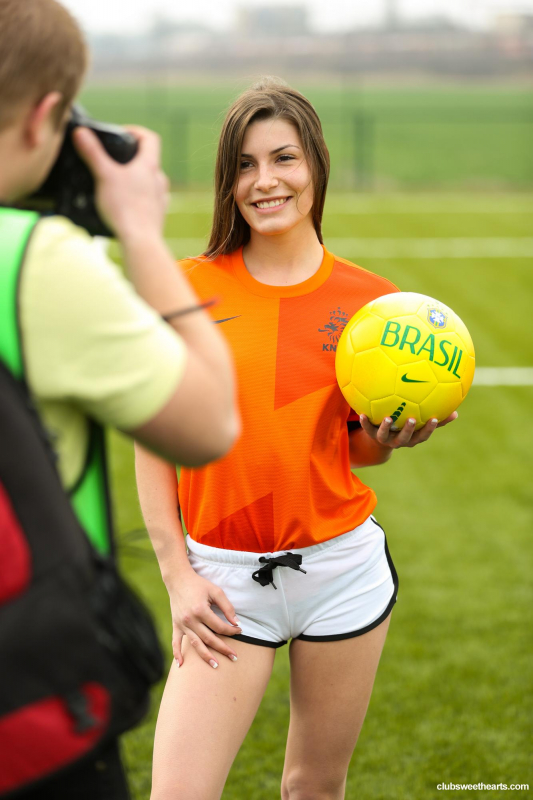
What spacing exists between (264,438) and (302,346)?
295 millimetres

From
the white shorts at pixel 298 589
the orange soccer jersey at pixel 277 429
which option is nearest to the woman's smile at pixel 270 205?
the orange soccer jersey at pixel 277 429

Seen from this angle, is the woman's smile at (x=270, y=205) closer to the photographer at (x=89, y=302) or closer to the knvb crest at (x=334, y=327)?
the knvb crest at (x=334, y=327)

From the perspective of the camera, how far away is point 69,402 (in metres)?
1.45

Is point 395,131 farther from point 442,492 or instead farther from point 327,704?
point 327,704

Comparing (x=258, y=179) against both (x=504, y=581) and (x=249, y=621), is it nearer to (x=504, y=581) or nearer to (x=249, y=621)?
(x=249, y=621)

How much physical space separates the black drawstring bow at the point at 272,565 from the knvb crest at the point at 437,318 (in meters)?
0.77

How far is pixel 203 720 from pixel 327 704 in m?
0.39

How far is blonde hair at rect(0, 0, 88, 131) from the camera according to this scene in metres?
1.35

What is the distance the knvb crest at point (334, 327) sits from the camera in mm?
2633

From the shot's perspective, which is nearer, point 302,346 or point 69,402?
point 69,402

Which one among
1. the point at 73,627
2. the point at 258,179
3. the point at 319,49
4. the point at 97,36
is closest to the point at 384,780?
the point at 258,179

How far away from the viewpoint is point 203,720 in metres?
2.36

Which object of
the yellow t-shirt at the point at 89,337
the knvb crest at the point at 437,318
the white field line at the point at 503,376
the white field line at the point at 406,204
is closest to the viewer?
the yellow t-shirt at the point at 89,337

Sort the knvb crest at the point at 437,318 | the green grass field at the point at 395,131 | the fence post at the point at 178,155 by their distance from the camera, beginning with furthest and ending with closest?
the green grass field at the point at 395,131
the fence post at the point at 178,155
the knvb crest at the point at 437,318
